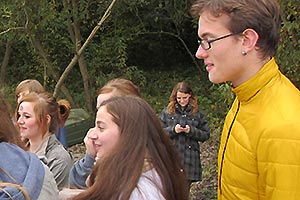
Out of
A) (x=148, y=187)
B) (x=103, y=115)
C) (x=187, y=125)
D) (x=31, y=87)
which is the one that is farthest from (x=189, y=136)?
(x=148, y=187)

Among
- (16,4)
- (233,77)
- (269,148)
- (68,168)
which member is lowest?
(68,168)

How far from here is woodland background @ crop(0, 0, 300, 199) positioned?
8523 millimetres

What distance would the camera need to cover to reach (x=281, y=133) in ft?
6.55

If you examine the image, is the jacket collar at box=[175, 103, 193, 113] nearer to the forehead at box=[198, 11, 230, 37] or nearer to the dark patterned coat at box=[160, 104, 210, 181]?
the dark patterned coat at box=[160, 104, 210, 181]

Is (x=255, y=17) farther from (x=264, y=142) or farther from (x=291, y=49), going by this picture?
(x=291, y=49)

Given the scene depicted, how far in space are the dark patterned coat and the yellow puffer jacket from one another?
Answer: 3.93 metres

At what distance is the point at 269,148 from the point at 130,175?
559mm

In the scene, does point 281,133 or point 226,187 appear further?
point 226,187

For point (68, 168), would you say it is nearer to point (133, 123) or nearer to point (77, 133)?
point (133, 123)

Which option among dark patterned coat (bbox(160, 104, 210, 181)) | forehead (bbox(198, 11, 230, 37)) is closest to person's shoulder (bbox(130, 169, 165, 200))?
forehead (bbox(198, 11, 230, 37))

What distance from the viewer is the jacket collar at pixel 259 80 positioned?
2141 millimetres

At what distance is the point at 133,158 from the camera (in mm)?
2309

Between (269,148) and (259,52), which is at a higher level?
(259,52)

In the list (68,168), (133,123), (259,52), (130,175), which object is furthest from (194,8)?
(68,168)
